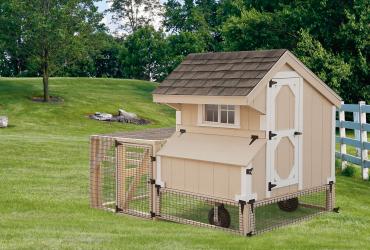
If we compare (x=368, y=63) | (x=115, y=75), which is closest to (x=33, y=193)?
(x=368, y=63)

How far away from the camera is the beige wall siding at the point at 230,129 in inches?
398

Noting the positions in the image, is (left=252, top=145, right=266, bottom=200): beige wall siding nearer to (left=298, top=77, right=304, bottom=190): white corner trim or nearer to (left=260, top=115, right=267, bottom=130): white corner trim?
(left=260, top=115, right=267, bottom=130): white corner trim

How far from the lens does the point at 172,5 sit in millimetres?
72938

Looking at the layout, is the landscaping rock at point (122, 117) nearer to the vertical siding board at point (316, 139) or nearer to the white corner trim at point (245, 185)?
the vertical siding board at point (316, 139)

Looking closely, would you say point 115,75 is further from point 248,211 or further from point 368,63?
point 248,211

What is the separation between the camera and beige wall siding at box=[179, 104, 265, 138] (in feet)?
33.1

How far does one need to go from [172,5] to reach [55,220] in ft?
212

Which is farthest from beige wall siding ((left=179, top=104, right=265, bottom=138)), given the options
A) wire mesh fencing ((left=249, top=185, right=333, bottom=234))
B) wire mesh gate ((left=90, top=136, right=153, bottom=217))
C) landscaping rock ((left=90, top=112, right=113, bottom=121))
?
landscaping rock ((left=90, top=112, right=113, bottom=121))

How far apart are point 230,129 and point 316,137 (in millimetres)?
2119

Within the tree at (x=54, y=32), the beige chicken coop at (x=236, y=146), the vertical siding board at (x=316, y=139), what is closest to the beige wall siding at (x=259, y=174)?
the beige chicken coop at (x=236, y=146)

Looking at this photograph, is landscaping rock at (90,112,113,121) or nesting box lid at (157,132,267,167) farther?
landscaping rock at (90,112,113,121)

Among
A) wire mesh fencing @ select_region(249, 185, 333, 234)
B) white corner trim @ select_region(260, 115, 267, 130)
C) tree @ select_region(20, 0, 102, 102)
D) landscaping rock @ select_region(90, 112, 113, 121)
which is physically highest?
tree @ select_region(20, 0, 102, 102)

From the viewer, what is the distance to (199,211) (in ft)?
38.9

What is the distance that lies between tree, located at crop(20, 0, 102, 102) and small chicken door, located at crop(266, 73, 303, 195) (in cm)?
2751
